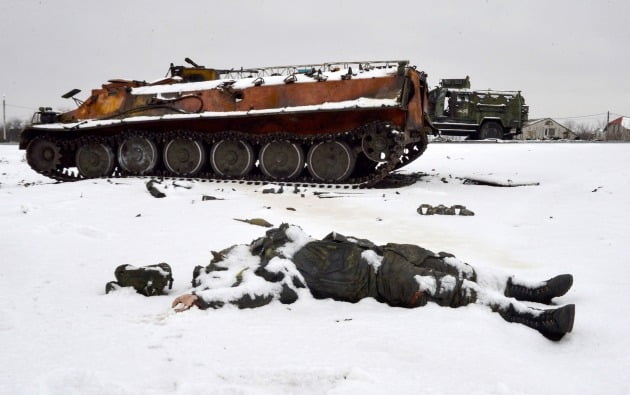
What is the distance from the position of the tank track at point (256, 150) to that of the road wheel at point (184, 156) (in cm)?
14

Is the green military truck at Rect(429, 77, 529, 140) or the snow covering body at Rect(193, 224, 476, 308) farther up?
the green military truck at Rect(429, 77, 529, 140)

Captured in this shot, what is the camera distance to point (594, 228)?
22.1 feet

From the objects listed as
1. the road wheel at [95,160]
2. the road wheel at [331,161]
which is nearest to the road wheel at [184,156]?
the road wheel at [95,160]

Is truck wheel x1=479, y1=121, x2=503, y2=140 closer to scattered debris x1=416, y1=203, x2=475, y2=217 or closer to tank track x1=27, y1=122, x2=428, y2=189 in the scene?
tank track x1=27, y1=122, x2=428, y2=189

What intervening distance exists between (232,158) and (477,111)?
14.2 metres

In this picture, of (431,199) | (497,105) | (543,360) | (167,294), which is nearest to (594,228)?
(431,199)

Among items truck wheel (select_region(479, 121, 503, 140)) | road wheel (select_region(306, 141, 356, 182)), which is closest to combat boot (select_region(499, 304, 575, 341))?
road wheel (select_region(306, 141, 356, 182))

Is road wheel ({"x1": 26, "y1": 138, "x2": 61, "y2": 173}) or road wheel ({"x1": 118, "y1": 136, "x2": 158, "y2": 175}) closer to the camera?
road wheel ({"x1": 118, "y1": 136, "x2": 158, "y2": 175})

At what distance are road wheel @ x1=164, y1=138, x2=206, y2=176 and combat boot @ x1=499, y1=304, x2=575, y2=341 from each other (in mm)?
10319

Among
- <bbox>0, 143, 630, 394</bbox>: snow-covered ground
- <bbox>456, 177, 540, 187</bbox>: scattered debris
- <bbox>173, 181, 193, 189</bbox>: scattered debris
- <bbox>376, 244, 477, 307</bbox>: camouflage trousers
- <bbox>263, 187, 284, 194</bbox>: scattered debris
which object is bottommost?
<bbox>0, 143, 630, 394</bbox>: snow-covered ground

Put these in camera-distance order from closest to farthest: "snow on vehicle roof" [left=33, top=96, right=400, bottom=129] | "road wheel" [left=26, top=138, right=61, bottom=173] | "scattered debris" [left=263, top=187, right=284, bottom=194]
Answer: "scattered debris" [left=263, top=187, right=284, bottom=194]
"snow on vehicle roof" [left=33, top=96, right=400, bottom=129]
"road wheel" [left=26, top=138, right=61, bottom=173]

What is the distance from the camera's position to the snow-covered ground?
269 cm

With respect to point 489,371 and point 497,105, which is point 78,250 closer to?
point 489,371

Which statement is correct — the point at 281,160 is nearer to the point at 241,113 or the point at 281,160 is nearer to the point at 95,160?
the point at 241,113
